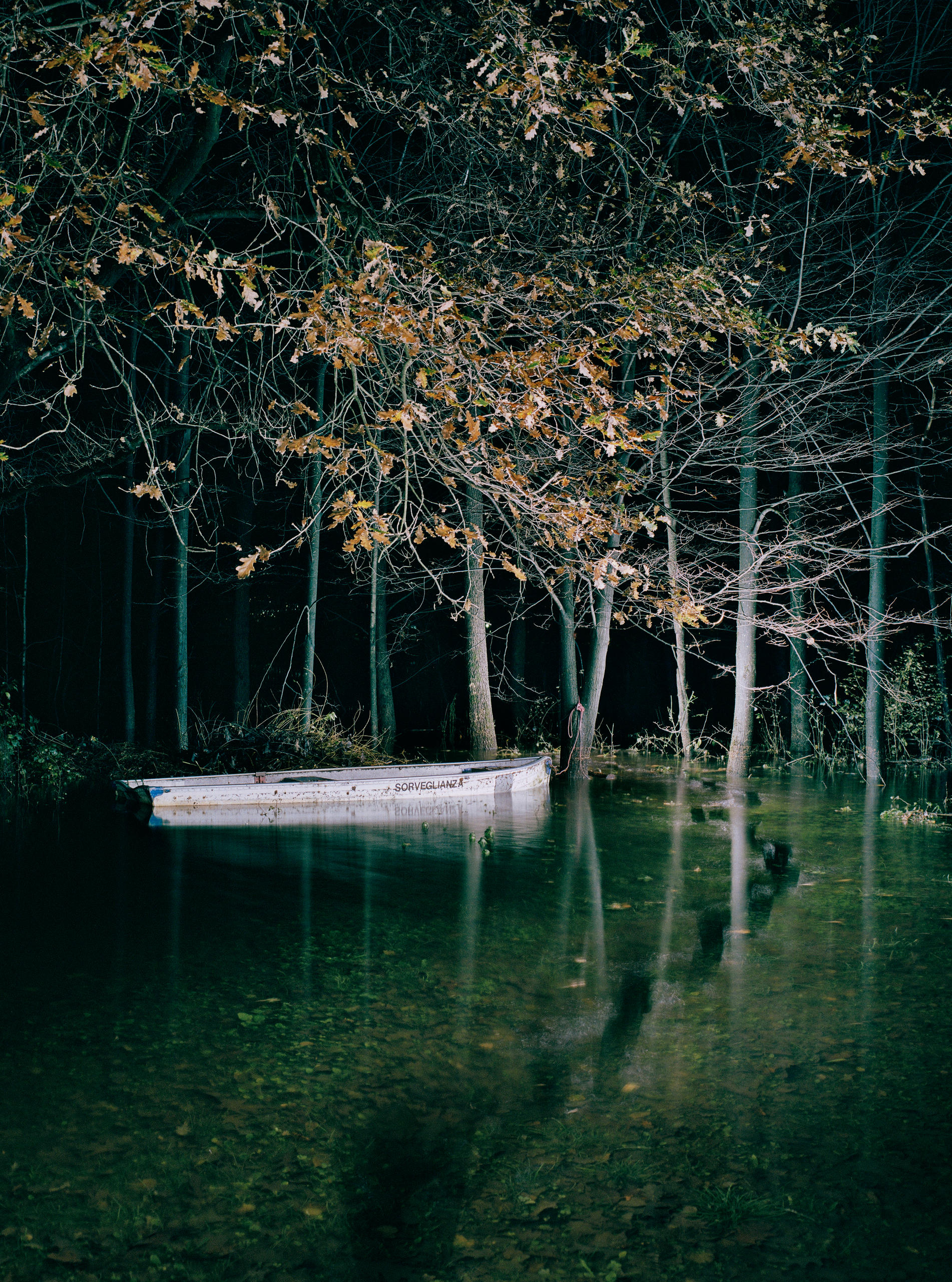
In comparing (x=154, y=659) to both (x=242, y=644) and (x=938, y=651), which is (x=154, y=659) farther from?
(x=938, y=651)

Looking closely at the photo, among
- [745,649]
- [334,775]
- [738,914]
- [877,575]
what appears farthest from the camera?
[745,649]

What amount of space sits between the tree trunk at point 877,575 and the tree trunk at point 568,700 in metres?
4.71

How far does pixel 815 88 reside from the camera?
21.8 feet

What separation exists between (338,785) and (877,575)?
914cm

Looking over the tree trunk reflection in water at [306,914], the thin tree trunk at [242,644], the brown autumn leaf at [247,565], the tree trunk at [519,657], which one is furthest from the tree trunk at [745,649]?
the brown autumn leaf at [247,565]

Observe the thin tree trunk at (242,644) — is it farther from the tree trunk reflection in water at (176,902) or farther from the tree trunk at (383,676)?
the tree trunk reflection in water at (176,902)

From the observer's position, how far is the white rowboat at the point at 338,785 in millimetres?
13406

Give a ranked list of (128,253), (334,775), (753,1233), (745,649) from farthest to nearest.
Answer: (745,649)
(334,775)
(128,253)
(753,1233)

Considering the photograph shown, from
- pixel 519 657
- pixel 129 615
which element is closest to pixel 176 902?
pixel 129 615

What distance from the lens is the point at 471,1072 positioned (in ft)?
16.6

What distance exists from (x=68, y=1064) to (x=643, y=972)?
3.48 metres

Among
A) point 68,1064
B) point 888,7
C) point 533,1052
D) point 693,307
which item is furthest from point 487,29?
point 888,7

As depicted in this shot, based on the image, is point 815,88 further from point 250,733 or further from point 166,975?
point 250,733

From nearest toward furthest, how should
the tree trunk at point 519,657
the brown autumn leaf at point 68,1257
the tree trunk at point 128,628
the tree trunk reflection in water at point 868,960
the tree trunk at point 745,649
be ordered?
the brown autumn leaf at point 68,1257 < the tree trunk reflection in water at point 868,960 < the tree trunk at point 745,649 < the tree trunk at point 128,628 < the tree trunk at point 519,657
